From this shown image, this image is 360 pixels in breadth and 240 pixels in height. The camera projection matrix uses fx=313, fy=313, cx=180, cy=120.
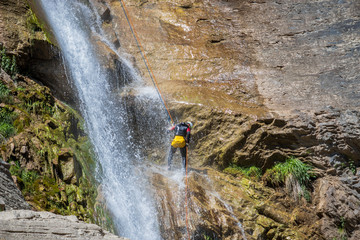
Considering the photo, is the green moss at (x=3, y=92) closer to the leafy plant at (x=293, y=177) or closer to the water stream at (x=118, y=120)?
the water stream at (x=118, y=120)

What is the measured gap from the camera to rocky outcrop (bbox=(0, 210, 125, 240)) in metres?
3.07

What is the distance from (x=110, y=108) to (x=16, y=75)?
2716 millimetres

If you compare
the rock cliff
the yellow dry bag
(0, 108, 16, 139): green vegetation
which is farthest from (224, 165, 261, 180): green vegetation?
(0, 108, 16, 139): green vegetation

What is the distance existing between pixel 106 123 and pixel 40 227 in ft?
19.2

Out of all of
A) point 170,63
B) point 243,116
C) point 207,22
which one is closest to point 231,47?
point 207,22

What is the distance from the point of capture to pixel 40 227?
3.32 m

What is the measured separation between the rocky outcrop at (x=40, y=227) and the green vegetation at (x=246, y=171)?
5.08 metres

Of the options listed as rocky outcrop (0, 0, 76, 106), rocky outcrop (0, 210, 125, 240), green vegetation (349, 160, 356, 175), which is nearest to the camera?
rocky outcrop (0, 210, 125, 240)

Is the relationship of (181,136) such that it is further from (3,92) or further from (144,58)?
(3,92)

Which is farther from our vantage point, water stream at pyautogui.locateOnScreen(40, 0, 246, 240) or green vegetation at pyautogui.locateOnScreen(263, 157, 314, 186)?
green vegetation at pyautogui.locateOnScreen(263, 157, 314, 186)

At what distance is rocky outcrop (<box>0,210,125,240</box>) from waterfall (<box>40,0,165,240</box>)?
3.16 meters

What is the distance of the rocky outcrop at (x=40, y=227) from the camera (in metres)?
3.07

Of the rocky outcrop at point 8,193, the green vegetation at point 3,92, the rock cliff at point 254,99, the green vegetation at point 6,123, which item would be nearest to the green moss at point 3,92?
the green vegetation at point 3,92

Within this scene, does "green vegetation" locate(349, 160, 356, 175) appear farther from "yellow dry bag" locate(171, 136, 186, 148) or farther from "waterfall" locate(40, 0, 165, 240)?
"waterfall" locate(40, 0, 165, 240)
